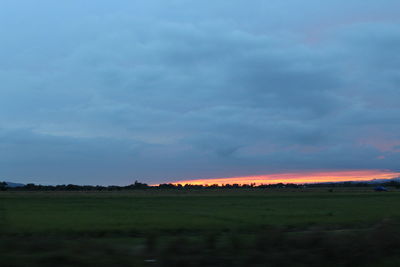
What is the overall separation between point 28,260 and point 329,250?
24.6 ft

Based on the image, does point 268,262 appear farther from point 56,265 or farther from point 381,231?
point 56,265

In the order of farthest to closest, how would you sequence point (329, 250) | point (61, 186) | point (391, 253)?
point (61, 186), point (391, 253), point (329, 250)

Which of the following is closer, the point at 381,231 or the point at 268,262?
the point at 268,262

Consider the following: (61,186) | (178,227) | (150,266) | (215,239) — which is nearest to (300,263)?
(215,239)

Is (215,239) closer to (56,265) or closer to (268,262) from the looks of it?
(268,262)

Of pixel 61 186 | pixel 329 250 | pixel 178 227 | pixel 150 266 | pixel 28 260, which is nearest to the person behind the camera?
pixel 28 260

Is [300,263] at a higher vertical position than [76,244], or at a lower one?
lower

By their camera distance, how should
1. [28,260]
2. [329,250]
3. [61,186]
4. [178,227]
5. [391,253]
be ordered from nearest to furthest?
[28,260] < [329,250] < [391,253] < [178,227] < [61,186]

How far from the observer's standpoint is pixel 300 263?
11.1 metres

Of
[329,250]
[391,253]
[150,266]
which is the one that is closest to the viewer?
[150,266]

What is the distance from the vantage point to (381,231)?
12672mm

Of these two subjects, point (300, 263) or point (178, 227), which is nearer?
point (300, 263)

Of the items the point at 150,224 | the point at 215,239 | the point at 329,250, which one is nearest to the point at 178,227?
the point at 150,224

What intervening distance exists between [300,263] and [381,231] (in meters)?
3.14
